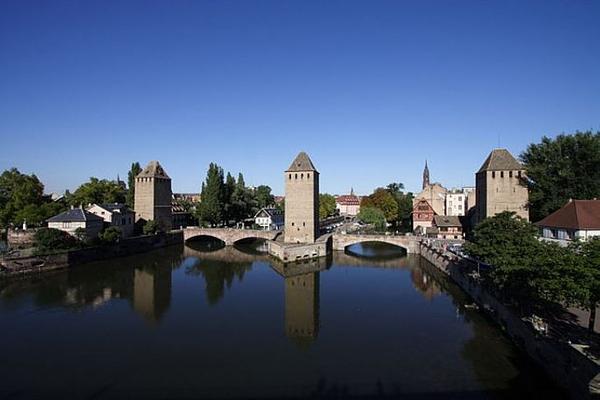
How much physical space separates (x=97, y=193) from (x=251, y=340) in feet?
128

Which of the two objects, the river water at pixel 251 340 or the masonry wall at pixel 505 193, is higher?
the masonry wall at pixel 505 193

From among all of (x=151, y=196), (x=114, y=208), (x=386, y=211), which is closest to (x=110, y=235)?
(x=114, y=208)

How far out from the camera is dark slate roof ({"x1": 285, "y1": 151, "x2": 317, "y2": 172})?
3778 centimetres

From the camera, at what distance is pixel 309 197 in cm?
3753

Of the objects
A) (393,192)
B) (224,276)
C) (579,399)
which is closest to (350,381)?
(579,399)

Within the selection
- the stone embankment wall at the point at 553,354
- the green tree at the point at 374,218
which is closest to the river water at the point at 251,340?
the stone embankment wall at the point at 553,354

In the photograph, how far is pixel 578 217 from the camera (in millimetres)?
21016

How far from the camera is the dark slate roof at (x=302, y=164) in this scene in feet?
124

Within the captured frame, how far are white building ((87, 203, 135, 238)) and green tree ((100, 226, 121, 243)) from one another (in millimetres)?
3219

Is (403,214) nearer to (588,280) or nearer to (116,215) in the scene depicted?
(116,215)

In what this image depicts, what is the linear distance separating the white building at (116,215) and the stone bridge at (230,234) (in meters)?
6.59

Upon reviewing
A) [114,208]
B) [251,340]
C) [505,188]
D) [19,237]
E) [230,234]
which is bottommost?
[251,340]

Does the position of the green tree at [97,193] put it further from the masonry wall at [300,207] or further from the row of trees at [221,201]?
the masonry wall at [300,207]

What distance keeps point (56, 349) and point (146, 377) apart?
4.61 metres
